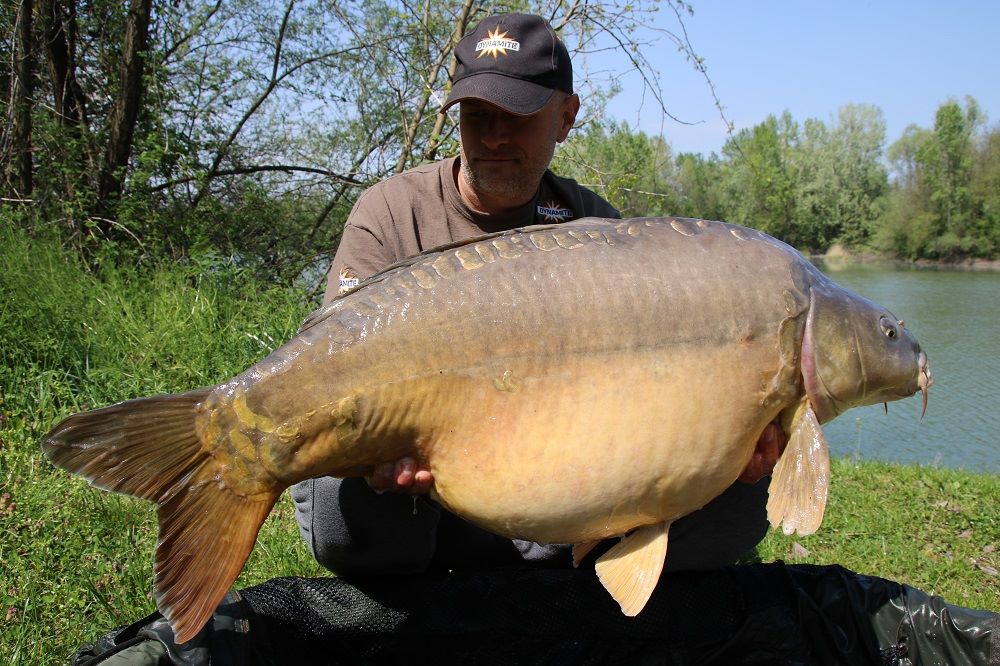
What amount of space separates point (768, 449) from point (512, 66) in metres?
1.04

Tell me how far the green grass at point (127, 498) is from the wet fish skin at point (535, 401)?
0.63 m

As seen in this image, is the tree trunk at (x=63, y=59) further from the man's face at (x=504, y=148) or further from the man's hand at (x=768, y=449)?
the man's hand at (x=768, y=449)

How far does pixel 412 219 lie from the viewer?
1925 mm

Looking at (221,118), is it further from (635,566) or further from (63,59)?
(635,566)

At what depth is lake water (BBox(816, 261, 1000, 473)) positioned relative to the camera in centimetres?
466

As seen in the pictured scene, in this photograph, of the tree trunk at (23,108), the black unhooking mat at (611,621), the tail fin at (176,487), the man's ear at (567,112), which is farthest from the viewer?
the tree trunk at (23,108)

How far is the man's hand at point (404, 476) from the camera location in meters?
1.33

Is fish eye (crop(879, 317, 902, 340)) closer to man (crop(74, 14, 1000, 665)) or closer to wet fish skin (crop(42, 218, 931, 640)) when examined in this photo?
wet fish skin (crop(42, 218, 931, 640))

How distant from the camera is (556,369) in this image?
4.14 ft

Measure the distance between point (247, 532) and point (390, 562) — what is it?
1.83 feet

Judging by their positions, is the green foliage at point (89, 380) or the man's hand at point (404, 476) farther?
the green foliage at point (89, 380)

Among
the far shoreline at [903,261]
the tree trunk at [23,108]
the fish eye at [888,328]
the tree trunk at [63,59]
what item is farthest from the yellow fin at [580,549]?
the far shoreline at [903,261]

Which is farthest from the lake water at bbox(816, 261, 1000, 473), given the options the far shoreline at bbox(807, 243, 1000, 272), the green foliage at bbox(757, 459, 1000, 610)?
the far shoreline at bbox(807, 243, 1000, 272)

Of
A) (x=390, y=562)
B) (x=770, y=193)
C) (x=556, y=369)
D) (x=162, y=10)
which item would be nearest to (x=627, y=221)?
(x=556, y=369)
